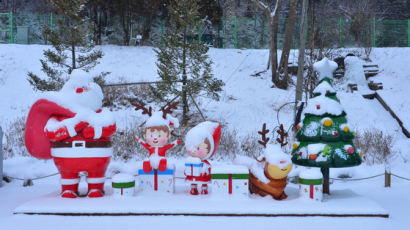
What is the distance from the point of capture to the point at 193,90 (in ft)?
35.2

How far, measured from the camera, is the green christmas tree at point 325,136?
171 inches

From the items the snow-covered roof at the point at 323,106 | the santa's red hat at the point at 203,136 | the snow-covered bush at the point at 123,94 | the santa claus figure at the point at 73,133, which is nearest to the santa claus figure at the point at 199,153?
the santa's red hat at the point at 203,136

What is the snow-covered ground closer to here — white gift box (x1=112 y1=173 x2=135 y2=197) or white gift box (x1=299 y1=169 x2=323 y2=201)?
white gift box (x1=299 y1=169 x2=323 y2=201)

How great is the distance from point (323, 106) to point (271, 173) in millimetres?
1066

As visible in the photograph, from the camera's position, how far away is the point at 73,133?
4.20 m

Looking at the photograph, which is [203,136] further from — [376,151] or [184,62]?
[184,62]

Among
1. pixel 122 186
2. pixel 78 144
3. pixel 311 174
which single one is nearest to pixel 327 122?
pixel 311 174

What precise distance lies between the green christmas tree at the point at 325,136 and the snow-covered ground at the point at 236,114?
2.52 feet

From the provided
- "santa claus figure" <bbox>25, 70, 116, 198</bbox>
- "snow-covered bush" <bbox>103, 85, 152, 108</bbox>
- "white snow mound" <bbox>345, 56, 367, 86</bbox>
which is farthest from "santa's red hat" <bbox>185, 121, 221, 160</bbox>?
"white snow mound" <bbox>345, 56, 367, 86</bbox>

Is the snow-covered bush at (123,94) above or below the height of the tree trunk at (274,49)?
below

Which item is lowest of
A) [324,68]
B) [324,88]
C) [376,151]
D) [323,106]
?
[376,151]

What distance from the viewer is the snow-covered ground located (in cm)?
365

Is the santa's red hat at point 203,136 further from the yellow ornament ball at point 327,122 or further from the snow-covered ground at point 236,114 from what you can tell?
the yellow ornament ball at point 327,122

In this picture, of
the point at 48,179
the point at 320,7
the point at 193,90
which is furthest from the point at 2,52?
the point at 320,7
